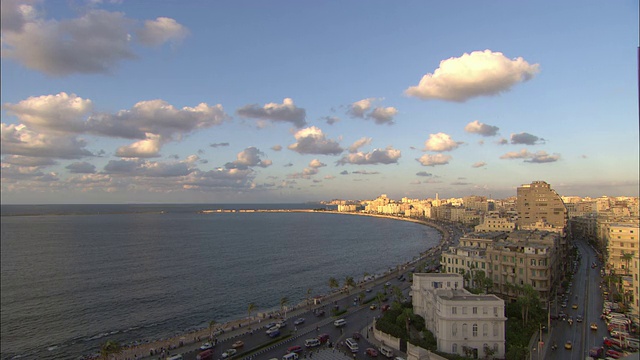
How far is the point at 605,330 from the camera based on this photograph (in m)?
31.6

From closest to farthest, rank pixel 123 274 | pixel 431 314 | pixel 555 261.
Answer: pixel 431 314 < pixel 555 261 < pixel 123 274

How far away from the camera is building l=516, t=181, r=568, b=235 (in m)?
80.8

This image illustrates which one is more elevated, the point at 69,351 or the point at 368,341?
the point at 368,341

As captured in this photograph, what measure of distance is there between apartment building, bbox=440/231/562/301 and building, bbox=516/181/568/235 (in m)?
37.4

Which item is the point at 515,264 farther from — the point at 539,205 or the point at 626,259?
the point at 539,205

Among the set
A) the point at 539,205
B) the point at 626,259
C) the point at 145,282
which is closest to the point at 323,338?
the point at 626,259

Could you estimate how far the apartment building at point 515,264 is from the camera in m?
39.6

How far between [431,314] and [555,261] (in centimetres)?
2428

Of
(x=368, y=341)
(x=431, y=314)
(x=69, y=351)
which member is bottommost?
(x=69, y=351)

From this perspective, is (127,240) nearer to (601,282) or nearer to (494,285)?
(494,285)

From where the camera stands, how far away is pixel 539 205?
269 feet

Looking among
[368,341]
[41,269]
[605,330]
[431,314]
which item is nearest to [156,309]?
[368,341]

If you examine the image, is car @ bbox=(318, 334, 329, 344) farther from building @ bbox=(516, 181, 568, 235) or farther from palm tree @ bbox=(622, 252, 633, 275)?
building @ bbox=(516, 181, 568, 235)

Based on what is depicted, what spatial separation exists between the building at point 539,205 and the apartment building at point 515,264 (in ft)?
123
